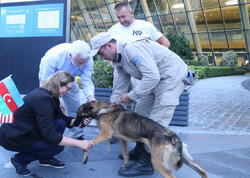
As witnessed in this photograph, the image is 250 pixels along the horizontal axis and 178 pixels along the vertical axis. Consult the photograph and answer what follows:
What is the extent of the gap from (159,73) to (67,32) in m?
2.92

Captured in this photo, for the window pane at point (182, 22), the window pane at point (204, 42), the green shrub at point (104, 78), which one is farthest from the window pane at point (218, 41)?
the green shrub at point (104, 78)

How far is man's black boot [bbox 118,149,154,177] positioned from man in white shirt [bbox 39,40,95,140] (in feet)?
4.19

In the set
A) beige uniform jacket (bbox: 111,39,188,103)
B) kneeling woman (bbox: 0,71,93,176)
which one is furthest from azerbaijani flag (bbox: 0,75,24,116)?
beige uniform jacket (bbox: 111,39,188,103)

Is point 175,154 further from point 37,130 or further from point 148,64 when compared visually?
point 37,130

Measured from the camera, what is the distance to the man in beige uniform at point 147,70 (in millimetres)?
3066

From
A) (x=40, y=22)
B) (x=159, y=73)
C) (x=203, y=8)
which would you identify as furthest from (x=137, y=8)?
(x=159, y=73)

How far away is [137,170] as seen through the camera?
3.59 metres

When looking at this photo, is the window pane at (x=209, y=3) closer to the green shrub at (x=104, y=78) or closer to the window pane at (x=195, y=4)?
the window pane at (x=195, y=4)

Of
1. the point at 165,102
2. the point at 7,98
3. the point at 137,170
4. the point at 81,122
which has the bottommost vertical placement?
the point at 137,170

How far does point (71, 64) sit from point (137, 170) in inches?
72.1

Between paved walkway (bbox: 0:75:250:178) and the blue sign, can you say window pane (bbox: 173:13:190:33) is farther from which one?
the blue sign

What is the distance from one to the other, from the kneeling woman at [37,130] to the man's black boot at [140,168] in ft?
2.32

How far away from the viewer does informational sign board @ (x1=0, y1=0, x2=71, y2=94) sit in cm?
565

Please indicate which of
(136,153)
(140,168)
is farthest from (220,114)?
(140,168)
